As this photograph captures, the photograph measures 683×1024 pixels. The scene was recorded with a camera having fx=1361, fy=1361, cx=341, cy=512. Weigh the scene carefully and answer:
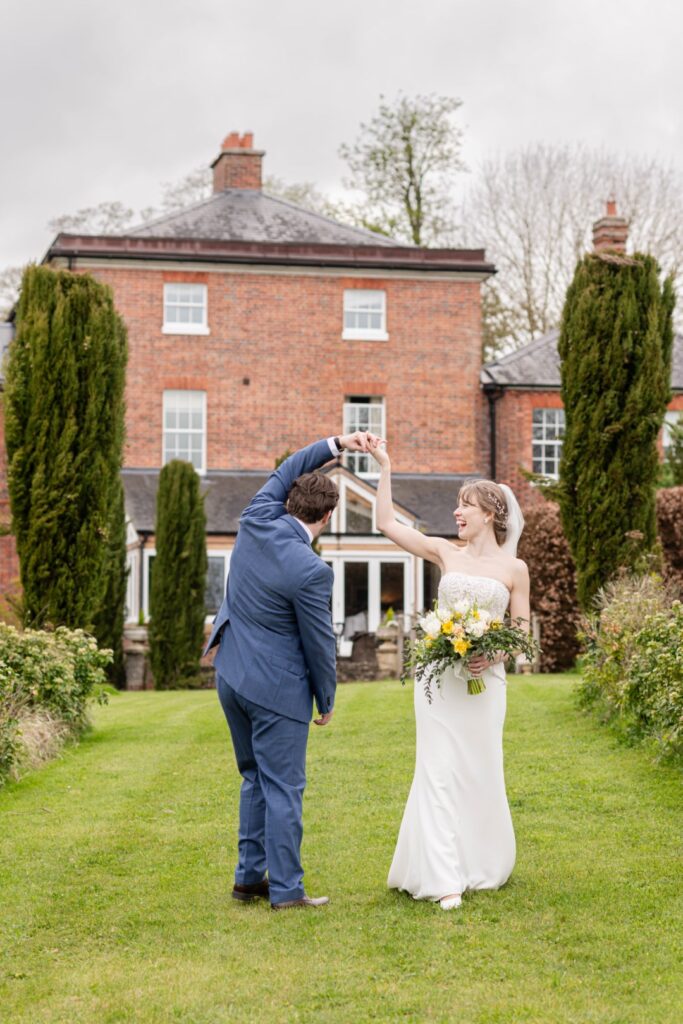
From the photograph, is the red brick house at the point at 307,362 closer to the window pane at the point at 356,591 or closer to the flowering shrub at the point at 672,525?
the window pane at the point at 356,591

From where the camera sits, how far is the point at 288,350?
99.1 feet

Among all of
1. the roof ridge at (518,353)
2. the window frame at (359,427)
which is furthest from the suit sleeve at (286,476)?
the roof ridge at (518,353)

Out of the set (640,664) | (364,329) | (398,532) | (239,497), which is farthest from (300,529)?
(364,329)

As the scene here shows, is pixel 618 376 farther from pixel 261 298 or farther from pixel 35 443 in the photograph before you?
pixel 261 298

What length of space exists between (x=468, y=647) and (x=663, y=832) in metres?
2.21

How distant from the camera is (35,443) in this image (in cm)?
1608

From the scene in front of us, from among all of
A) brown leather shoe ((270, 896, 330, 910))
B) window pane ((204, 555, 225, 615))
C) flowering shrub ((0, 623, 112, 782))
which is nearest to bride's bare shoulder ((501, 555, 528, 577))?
brown leather shoe ((270, 896, 330, 910))

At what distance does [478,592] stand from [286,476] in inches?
45.5

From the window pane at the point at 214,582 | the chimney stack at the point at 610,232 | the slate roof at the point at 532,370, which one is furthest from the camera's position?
the slate roof at the point at 532,370

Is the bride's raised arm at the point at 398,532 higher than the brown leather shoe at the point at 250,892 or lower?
higher

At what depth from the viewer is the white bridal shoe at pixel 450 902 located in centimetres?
643

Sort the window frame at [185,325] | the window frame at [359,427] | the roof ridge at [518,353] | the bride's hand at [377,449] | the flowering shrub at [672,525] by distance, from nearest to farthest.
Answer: the bride's hand at [377,449] → the flowering shrub at [672,525] → the window frame at [185,325] → the window frame at [359,427] → the roof ridge at [518,353]

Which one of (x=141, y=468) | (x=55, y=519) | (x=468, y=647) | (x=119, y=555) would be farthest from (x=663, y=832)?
(x=141, y=468)

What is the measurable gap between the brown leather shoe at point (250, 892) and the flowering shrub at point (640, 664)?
3636 millimetres
